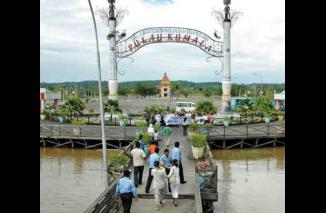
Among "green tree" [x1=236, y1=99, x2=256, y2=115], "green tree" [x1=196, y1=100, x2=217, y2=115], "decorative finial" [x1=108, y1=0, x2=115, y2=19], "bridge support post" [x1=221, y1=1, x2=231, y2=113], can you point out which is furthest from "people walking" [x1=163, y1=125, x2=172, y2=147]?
"green tree" [x1=236, y1=99, x2=256, y2=115]

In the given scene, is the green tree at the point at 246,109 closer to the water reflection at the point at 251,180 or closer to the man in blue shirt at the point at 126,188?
the water reflection at the point at 251,180

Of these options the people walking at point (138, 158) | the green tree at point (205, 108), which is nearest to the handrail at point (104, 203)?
the people walking at point (138, 158)

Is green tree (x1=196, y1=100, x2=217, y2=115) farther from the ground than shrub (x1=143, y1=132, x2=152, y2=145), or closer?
farther from the ground

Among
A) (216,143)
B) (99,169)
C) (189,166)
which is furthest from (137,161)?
(216,143)

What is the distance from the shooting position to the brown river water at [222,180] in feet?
61.0

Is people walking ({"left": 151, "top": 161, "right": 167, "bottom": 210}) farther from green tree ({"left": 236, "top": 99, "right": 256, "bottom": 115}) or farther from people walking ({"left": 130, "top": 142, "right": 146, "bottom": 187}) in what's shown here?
green tree ({"left": 236, "top": 99, "right": 256, "bottom": 115})

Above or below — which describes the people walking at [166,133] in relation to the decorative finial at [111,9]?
below

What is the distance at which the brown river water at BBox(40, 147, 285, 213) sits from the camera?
18.6 metres
